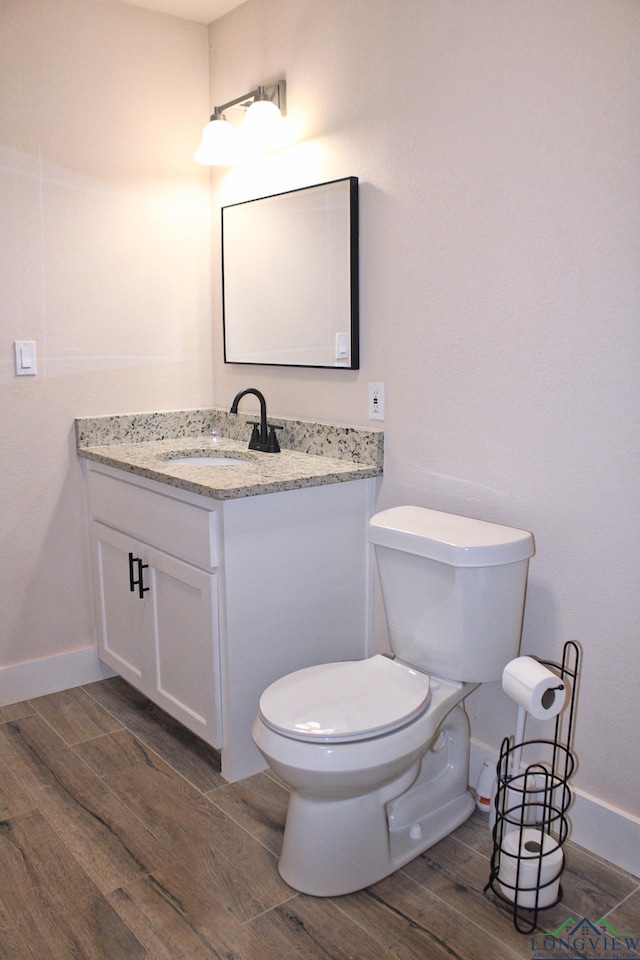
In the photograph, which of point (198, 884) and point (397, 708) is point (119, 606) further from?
point (397, 708)

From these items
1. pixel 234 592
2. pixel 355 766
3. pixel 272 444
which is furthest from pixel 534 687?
pixel 272 444

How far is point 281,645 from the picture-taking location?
2184mm

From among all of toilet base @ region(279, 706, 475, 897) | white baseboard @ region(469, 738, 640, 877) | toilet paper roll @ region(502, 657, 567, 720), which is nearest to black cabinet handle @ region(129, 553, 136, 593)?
toilet base @ region(279, 706, 475, 897)

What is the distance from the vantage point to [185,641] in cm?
223

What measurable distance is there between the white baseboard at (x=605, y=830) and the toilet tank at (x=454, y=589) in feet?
1.22

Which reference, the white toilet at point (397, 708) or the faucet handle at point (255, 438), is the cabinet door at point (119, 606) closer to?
the faucet handle at point (255, 438)

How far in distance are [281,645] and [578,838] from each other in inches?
34.9

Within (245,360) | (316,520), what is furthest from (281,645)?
(245,360)

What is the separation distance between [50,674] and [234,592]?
41.0 inches

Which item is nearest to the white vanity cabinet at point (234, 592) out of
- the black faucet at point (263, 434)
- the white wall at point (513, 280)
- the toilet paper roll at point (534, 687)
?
the white wall at point (513, 280)

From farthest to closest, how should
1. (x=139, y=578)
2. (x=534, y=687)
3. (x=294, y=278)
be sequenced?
(x=294, y=278), (x=139, y=578), (x=534, y=687)

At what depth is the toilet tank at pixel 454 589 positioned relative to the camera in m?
1.76

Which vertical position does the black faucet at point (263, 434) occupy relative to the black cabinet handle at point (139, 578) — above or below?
above

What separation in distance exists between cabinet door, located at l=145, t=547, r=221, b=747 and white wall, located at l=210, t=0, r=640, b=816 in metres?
0.56
